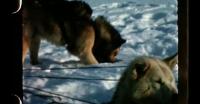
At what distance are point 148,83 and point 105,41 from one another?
208 millimetres

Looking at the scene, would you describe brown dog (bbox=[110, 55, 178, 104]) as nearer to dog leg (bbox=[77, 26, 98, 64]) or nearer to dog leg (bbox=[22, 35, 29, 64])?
dog leg (bbox=[77, 26, 98, 64])

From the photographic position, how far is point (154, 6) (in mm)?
1282

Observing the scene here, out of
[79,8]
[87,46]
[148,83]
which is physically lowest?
[148,83]

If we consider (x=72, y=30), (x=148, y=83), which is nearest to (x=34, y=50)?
(x=72, y=30)

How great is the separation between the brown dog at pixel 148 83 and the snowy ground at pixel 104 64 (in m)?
0.02

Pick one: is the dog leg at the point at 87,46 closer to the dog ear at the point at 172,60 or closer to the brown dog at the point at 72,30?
the brown dog at the point at 72,30

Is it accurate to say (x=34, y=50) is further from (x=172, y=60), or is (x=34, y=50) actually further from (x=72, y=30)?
(x=172, y=60)

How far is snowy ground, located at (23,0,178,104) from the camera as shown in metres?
1.23

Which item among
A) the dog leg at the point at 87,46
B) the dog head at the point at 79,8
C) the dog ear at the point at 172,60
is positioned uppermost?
the dog head at the point at 79,8

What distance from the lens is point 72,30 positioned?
4.19ft

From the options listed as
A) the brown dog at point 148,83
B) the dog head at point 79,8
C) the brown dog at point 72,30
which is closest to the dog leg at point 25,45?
the brown dog at point 72,30

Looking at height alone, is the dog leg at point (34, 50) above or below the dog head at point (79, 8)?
below

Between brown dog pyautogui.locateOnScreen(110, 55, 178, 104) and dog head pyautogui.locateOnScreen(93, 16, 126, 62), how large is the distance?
0.08m

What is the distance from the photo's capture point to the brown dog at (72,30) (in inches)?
48.7
